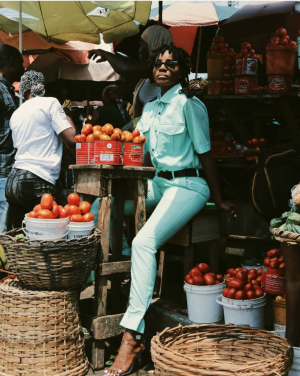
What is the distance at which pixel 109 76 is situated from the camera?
31.8 ft

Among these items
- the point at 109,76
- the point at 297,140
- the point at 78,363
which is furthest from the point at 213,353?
the point at 109,76

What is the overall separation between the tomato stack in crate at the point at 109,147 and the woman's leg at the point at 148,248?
1.33 feet

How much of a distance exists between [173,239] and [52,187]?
3.91 feet

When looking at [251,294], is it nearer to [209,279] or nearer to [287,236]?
[209,279]

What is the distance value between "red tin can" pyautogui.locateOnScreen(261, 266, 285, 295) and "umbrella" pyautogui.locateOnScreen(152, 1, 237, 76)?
19.8ft

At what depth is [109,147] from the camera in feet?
11.4

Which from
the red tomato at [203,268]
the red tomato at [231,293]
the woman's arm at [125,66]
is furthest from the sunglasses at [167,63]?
the woman's arm at [125,66]

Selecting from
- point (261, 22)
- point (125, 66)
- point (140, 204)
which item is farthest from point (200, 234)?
point (261, 22)

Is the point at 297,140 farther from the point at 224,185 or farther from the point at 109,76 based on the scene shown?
the point at 109,76

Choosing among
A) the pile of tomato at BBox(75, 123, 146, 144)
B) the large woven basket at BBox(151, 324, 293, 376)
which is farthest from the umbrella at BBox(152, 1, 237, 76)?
the large woven basket at BBox(151, 324, 293, 376)

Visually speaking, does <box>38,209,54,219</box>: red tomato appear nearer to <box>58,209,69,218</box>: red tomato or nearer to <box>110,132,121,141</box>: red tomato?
<box>58,209,69,218</box>: red tomato

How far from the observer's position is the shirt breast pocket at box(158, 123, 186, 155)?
146 inches

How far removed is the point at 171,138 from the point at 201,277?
43.6 inches

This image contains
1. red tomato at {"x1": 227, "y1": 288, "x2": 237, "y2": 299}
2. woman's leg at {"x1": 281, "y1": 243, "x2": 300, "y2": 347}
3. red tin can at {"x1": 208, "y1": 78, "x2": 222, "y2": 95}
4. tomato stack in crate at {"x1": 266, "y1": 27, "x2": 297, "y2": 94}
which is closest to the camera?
woman's leg at {"x1": 281, "y1": 243, "x2": 300, "y2": 347}
